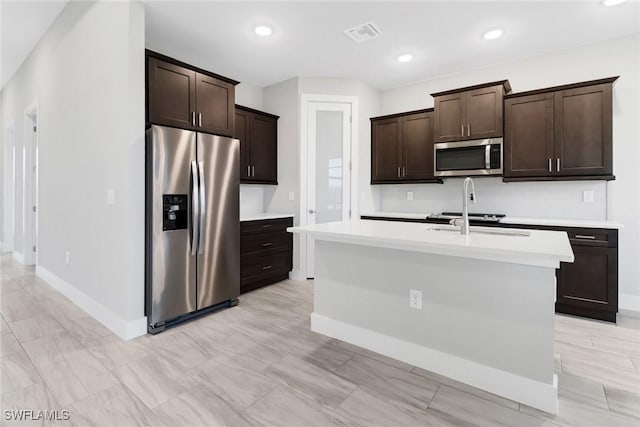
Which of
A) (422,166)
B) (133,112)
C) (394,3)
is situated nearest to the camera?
(133,112)

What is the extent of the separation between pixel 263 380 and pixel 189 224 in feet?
4.91

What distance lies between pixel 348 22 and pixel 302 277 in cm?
308

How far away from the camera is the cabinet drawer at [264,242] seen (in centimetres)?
373

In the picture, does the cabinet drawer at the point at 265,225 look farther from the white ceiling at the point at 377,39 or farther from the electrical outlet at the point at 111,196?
the white ceiling at the point at 377,39

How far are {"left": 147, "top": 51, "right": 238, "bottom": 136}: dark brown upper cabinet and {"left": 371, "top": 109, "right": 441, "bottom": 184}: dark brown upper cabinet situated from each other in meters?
2.21

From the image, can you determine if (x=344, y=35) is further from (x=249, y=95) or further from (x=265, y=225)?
(x=265, y=225)

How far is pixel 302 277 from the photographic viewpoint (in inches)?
172

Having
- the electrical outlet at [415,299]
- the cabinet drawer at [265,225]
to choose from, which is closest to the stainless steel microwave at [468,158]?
the cabinet drawer at [265,225]

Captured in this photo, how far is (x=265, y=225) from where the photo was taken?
397 centimetres

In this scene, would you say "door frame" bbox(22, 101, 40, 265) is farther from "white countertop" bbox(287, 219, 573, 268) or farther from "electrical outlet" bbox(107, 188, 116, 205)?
"white countertop" bbox(287, 219, 573, 268)

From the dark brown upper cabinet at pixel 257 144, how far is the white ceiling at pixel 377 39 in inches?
23.9

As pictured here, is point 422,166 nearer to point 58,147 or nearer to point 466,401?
point 466,401

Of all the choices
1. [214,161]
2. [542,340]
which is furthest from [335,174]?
[542,340]

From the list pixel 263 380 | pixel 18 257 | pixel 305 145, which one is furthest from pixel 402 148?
pixel 18 257
